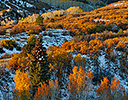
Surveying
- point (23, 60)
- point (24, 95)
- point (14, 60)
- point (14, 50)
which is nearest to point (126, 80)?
point (24, 95)

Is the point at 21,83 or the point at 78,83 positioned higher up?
the point at 21,83

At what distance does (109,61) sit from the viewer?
13.3m

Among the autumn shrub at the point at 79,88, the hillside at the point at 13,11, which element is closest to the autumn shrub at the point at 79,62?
the autumn shrub at the point at 79,88

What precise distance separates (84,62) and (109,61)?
10.9 ft

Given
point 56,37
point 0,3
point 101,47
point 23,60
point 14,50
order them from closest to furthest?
point 23,60
point 101,47
point 14,50
point 56,37
point 0,3

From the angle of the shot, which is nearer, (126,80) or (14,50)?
(126,80)

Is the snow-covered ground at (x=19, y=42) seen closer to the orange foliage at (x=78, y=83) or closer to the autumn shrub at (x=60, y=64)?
the autumn shrub at (x=60, y=64)

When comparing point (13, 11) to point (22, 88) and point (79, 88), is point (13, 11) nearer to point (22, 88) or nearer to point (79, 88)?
point (22, 88)

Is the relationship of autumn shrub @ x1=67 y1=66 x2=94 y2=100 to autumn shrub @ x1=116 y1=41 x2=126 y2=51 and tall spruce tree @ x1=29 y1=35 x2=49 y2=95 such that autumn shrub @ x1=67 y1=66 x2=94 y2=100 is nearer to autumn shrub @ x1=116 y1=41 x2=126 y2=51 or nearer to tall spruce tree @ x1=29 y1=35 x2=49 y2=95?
tall spruce tree @ x1=29 y1=35 x2=49 y2=95

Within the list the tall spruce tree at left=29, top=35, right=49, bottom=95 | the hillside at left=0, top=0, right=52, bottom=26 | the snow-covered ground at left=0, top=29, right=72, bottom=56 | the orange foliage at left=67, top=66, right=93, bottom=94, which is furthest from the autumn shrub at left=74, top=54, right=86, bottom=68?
the hillside at left=0, top=0, right=52, bottom=26

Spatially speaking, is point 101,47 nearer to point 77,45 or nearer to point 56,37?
point 77,45

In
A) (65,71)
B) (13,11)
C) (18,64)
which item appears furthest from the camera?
(13,11)

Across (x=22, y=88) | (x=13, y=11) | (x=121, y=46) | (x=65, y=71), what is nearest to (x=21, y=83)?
(x=22, y=88)

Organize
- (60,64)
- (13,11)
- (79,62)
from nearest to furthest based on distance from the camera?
(60,64) → (79,62) → (13,11)
